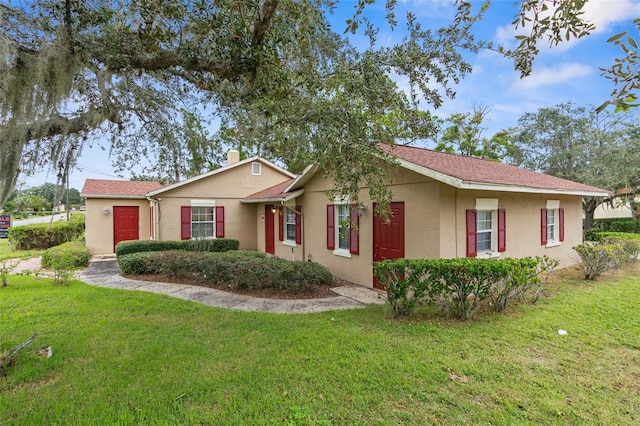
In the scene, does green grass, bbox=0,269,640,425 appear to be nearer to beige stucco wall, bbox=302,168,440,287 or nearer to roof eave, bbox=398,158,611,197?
beige stucco wall, bbox=302,168,440,287

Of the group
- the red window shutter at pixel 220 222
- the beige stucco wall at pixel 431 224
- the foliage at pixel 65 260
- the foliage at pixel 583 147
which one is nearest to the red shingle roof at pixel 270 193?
the red window shutter at pixel 220 222

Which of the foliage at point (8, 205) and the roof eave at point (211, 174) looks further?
the roof eave at point (211, 174)

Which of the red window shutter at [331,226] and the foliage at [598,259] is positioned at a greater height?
the red window shutter at [331,226]

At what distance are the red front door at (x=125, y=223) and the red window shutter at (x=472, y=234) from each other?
1455cm

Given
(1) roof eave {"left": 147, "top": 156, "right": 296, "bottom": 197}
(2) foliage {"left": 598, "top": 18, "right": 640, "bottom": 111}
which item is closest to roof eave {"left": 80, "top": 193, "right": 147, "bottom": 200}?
(1) roof eave {"left": 147, "top": 156, "right": 296, "bottom": 197}

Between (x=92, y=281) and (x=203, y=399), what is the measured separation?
24.4 feet

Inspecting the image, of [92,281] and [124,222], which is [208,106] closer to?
[92,281]

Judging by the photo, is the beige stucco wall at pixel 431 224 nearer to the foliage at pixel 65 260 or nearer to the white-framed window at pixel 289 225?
the white-framed window at pixel 289 225

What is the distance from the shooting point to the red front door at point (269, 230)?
43.5ft

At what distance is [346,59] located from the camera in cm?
435

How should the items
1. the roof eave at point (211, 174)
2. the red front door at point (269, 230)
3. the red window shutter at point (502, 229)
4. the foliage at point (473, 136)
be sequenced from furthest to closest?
1. the foliage at point (473, 136)
2. the red front door at point (269, 230)
3. the roof eave at point (211, 174)
4. the red window shutter at point (502, 229)

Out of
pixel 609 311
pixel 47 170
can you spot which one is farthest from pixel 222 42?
pixel 609 311

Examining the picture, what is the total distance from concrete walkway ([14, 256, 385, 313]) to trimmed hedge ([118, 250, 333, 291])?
0.42 metres

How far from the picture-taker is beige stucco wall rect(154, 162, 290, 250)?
13.1 meters
